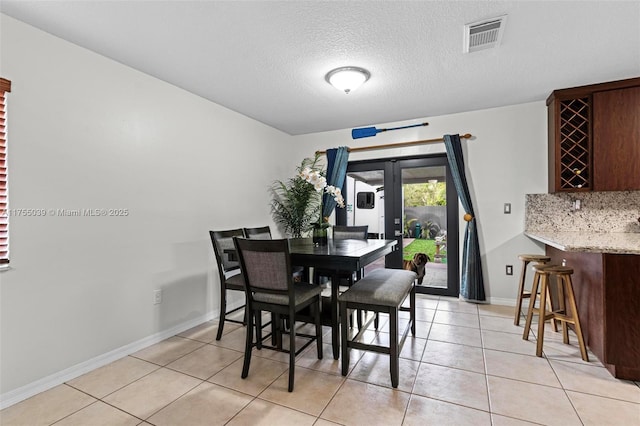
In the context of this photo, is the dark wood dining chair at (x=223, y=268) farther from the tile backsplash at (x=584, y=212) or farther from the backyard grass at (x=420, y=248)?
the tile backsplash at (x=584, y=212)

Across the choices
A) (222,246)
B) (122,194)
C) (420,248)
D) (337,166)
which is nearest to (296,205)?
(337,166)

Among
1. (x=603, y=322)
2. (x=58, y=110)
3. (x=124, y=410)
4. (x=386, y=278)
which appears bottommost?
(x=124, y=410)

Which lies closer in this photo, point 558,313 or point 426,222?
point 558,313

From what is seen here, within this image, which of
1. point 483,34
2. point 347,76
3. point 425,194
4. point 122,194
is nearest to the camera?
point 483,34

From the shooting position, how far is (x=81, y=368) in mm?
2307

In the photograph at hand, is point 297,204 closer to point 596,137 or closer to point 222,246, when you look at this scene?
point 222,246

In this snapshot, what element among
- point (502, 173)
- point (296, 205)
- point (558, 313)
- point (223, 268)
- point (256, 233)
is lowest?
point (558, 313)

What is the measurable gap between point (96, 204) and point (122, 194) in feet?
0.73

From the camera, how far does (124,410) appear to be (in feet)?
6.15

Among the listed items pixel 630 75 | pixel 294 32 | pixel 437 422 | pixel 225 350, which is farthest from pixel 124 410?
pixel 630 75

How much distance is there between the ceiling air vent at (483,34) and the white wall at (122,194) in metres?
1.71

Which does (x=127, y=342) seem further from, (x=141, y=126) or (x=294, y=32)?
(x=294, y=32)

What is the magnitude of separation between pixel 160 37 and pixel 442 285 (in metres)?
4.20

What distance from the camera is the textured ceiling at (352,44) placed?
6.38 feet
